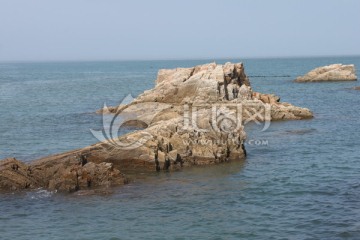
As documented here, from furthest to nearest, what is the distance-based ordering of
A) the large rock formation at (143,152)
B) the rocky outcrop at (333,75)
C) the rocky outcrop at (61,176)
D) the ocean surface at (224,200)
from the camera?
the rocky outcrop at (333,75), the large rock formation at (143,152), the rocky outcrop at (61,176), the ocean surface at (224,200)

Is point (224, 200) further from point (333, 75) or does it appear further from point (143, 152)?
point (333, 75)

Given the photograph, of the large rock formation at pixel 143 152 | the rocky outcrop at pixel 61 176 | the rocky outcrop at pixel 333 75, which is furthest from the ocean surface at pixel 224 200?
the rocky outcrop at pixel 333 75

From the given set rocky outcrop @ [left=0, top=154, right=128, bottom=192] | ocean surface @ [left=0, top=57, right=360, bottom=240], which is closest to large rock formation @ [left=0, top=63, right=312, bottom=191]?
rocky outcrop @ [left=0, top=154, right=128, bottom=192]

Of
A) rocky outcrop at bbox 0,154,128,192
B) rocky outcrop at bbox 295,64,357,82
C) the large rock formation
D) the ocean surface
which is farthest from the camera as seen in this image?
rocky outcrop at bbox 295,64,357,82

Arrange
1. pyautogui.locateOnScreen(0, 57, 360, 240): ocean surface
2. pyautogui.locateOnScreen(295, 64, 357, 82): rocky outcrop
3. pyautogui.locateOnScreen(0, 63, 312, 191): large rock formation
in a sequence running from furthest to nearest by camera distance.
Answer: pyautogui.locateOnScreen(295, 64, 357, 82): rocky outcrop → pyautogui.locateOnScreen(0, 63, 312, 191): large rock formation → pyautogui.locateOnScreen(0, 57, 360, 240): ocean surface

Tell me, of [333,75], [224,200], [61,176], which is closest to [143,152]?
[61,176]

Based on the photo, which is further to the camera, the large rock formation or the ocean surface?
the large rock formation

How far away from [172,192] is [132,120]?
81.4ft

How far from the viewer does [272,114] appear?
179 ft

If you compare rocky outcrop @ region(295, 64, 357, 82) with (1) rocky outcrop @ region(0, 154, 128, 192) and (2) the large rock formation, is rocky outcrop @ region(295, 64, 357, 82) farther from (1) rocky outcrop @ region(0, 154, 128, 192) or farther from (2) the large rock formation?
(1) rocky outcrop @ region(0, 154, 128, 192)

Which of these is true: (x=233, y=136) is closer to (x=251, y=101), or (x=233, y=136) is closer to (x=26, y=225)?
(x=26, y=225)

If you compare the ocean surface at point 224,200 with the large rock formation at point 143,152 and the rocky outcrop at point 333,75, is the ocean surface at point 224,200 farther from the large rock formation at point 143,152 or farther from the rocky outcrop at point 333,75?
the rocky outcrop at point 333,75

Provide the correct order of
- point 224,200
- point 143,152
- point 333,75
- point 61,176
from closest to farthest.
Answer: point 224,200 → point 61,176 → point 143,152 → point 333,75

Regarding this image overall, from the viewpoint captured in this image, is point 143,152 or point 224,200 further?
point 143,152
